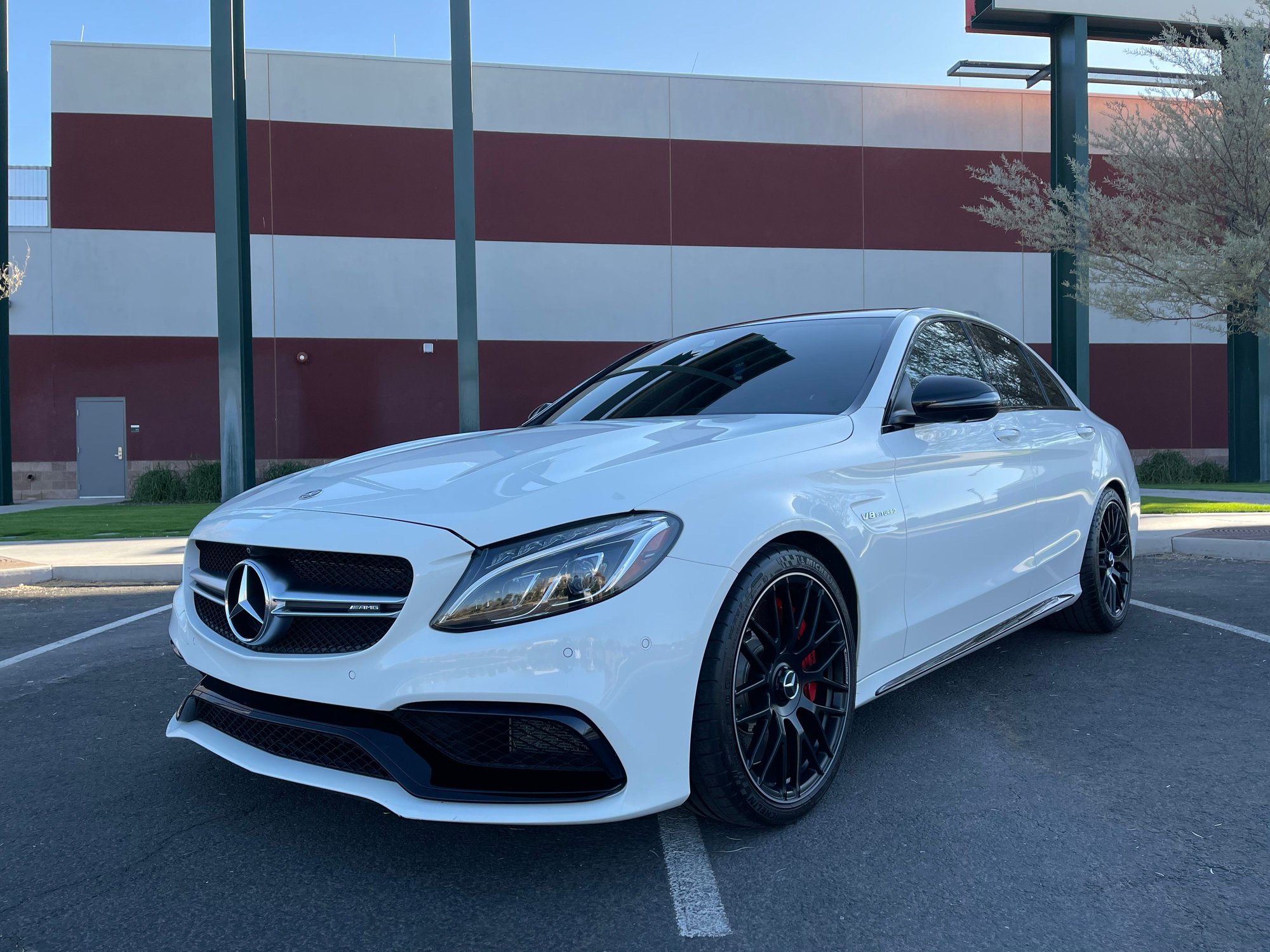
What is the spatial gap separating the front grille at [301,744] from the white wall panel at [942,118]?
18915 millimetres

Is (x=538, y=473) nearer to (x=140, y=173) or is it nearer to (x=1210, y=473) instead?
(x=140, y=173)

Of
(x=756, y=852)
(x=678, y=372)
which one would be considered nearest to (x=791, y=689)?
(x=756, y=852)

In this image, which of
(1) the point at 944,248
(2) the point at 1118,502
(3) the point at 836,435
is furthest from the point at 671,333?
(3) the point at 836,435

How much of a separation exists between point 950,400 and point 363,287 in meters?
16.1

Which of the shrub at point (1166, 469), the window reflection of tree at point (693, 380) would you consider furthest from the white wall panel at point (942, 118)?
the window reflection of tree at point (693, 380)

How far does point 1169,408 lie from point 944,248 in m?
5.93

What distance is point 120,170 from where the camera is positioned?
17.3 m

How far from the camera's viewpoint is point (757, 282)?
18.8 m

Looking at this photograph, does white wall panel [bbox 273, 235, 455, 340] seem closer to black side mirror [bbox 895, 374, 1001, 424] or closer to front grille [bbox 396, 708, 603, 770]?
black side mirror [bbox 895, 374, 1001, 424]

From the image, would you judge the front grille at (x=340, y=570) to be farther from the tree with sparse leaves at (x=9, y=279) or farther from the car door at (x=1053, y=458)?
the tree with sparse leaves at (x=9, y=279)

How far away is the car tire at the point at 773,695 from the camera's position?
7.81ft

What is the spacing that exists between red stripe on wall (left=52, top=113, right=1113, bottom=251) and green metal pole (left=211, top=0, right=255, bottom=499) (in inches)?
167

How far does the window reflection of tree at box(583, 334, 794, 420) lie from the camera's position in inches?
142

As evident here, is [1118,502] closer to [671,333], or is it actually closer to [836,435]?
[836,435]
